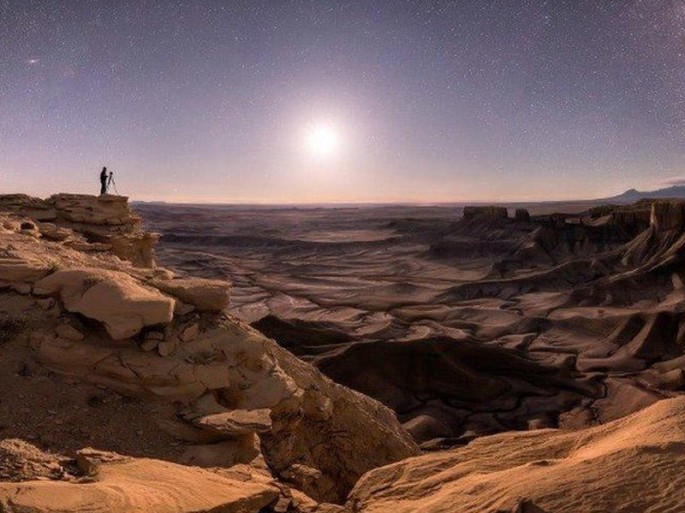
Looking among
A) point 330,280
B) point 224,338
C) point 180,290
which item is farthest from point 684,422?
point 330,280

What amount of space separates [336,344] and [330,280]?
82.2ft

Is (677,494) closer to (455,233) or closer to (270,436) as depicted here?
(270,436)

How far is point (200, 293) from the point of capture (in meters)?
6.79

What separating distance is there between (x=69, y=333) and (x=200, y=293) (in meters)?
1.67

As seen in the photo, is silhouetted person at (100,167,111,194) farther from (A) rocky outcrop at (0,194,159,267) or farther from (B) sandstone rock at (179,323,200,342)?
(B) sandstone rock at (179,323,200,342)

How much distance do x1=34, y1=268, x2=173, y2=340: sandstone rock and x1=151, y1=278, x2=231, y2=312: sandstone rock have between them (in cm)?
→ 41

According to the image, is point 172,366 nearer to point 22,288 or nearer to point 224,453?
point 224,453

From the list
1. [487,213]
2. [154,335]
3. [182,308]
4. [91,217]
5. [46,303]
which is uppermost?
[487,213]

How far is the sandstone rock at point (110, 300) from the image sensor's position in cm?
579

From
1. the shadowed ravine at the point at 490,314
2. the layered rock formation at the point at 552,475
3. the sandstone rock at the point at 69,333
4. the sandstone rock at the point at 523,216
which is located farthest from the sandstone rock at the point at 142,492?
the sandstone rock at the point at 523,216

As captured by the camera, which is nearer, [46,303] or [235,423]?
[235,423]

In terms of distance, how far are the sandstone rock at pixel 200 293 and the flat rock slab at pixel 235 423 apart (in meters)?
1.72

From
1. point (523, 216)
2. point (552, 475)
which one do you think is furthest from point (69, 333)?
point (523, 216)

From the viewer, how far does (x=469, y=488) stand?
12.3 feet
